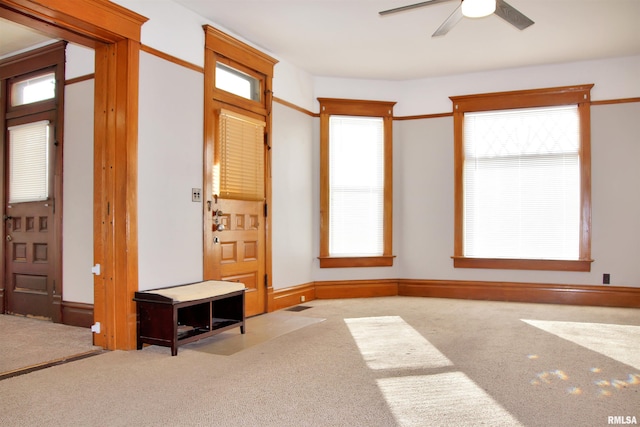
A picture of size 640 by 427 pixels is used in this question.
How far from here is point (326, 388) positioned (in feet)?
9.11

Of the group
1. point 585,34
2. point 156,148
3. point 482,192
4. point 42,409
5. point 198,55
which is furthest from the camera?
point 482,192

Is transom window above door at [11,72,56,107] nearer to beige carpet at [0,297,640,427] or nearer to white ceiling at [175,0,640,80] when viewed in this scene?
white ceiling at [175,0,640,80]

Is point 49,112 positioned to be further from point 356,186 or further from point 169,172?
point 356,186

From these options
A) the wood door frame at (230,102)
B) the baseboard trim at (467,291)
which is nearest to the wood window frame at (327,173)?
the baseboard trim at (467,291)

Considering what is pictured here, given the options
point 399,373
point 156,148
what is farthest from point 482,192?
point 156,148

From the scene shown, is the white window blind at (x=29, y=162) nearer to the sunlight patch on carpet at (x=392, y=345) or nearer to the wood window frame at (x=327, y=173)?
the wood window frame at (x=327, y=173)

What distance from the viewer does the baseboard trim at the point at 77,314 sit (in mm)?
4410

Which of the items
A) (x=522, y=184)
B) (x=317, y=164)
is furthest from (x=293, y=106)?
(x=522, y=184)

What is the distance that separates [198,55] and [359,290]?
3.52 metres

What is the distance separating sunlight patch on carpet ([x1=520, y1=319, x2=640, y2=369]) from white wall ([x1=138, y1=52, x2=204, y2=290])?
10.6ft

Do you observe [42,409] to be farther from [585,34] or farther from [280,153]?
[585,34]

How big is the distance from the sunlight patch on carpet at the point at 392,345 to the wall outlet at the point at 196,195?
1.80 m

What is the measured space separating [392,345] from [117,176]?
2489 mm

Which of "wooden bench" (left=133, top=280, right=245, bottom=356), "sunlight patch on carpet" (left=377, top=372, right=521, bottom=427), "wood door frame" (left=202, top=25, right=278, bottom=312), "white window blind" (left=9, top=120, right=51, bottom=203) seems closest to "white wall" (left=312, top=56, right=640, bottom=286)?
"wood door frame" (left=202, top=25, right=278, bottom=312)
